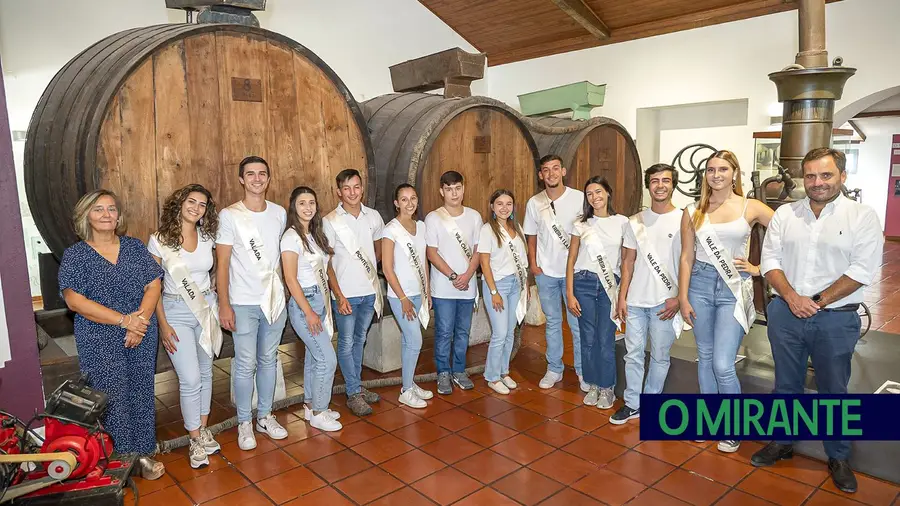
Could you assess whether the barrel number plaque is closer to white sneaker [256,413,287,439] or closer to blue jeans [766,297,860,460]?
white sneaker [256,413,287,439]

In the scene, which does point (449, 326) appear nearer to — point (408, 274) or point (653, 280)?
point (408, 274)

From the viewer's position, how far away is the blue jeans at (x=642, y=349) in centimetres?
332

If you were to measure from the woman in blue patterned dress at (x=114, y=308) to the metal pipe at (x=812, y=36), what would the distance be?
14.9 ft

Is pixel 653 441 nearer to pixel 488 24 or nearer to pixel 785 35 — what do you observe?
pixel 785 35

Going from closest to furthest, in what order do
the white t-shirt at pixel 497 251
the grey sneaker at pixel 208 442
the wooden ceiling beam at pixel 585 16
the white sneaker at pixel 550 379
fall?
the grey sneaker at pixel 208 442, the white t-shirt at pixel 497 251, the white sneaker at pixel 550 379, the wooden ceiling beam at pixel 585 16

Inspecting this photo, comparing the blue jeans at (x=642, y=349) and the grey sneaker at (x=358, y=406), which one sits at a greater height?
the blue jeans at (x=642, y=349)

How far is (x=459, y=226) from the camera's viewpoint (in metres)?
3.79

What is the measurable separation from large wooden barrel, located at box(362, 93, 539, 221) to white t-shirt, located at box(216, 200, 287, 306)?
40.2 inches

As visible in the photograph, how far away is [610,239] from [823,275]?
1.15 metres

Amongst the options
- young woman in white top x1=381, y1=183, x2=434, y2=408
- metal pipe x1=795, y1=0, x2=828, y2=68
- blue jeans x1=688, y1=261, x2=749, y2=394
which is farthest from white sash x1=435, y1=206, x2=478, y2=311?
metal pipe x1=795, y1=0, x2=828, y2=68

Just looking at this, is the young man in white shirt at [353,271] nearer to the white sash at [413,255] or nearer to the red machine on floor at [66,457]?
the white sash at [413,255]

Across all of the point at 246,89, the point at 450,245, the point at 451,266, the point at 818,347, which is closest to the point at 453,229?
the point at 450,245

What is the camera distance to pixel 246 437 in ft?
10.7

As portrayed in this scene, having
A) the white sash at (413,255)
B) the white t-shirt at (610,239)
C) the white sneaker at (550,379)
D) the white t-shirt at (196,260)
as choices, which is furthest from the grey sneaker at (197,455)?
the white t-shirt at (610,239)
